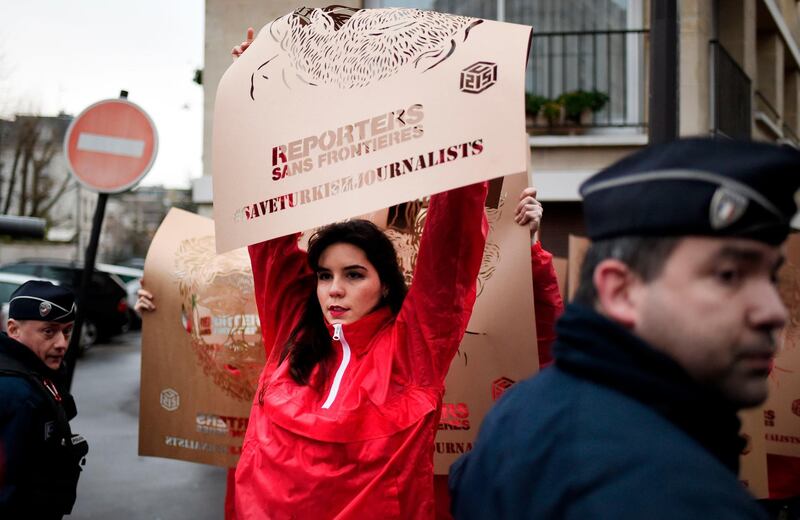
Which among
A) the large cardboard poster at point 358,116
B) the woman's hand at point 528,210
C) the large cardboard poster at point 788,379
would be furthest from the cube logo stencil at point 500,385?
the large cardboard poster at point 788,379

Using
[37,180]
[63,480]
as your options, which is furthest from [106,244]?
[63,480]

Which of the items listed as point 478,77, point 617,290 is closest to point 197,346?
point 478,77

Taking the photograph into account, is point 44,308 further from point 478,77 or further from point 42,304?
point 478,77

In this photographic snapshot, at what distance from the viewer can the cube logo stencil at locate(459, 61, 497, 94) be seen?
1861 millimetres

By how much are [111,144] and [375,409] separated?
10.6 feet

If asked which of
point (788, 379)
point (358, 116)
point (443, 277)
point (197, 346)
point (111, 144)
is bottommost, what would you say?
point (788, 379)

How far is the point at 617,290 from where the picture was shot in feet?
3.69

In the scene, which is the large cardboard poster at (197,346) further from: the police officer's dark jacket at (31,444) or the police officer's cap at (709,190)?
the police officer's cap at (709,190)

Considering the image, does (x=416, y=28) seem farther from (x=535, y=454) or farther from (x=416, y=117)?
(x=535, y=454)

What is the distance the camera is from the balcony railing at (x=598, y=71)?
353 inches

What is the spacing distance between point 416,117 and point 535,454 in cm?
101

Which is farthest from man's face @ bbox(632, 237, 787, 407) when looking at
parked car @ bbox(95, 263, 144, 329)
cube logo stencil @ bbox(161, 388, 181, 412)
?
parked car @ bbox(95, 263, 144, 329)

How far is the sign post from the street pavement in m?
2.02

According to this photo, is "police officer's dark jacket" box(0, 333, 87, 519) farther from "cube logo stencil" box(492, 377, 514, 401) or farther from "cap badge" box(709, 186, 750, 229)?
"cap badge" box(709, 186, 750, 229)
